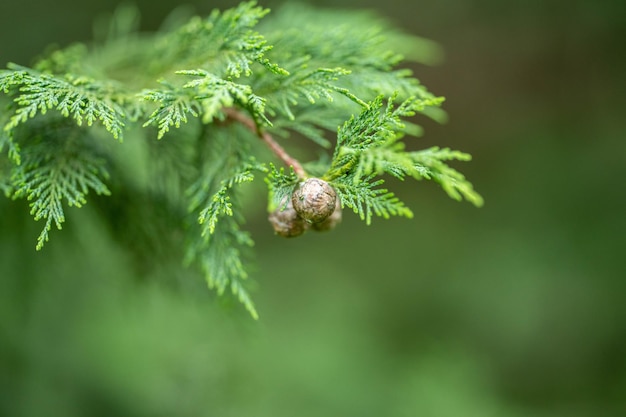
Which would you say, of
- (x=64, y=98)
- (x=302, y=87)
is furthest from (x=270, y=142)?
(x=64, y=98)

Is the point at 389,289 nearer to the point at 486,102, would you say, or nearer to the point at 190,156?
the point at 486,102

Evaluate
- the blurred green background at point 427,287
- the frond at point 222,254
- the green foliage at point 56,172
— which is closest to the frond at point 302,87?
the frond at point 222,254

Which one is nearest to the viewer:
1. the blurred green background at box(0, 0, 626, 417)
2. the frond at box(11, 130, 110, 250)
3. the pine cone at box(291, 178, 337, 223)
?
the pine cone at box(291, 178, 337, 223)

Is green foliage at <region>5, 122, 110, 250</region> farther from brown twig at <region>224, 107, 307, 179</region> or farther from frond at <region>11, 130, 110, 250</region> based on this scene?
brown twig at <region>224, 107, 307, 179</region>

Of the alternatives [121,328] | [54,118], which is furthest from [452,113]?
[54,118]

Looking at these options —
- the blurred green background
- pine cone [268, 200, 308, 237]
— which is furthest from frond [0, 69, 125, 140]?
the blurred green background

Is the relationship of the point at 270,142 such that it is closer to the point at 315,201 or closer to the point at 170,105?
→ the point at 170,105

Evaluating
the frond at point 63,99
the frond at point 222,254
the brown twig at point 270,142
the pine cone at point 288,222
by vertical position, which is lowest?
the frond at point 222,254

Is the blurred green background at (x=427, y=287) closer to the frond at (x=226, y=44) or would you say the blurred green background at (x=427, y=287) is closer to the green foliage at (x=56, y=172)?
the green foliage at (x=56, y=172)
